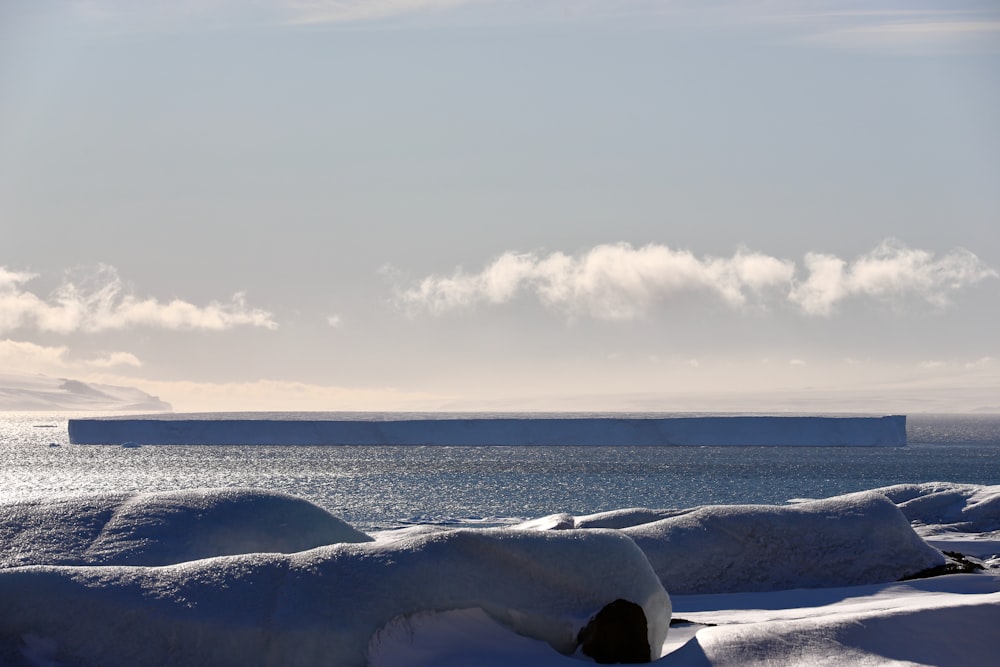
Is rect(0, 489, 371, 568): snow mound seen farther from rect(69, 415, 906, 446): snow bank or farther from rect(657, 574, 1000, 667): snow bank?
rect(69, 415, 906, 446): snow bank

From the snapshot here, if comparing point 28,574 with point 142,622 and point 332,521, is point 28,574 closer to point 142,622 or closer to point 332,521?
point 142,622

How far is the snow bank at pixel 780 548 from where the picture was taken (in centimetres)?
1288

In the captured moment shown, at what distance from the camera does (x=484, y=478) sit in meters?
48.2

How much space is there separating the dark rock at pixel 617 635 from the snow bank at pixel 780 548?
4.77 metres

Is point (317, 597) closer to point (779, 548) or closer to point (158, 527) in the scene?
point (158, 527)

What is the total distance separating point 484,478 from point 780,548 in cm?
3539

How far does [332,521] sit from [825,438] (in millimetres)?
59914

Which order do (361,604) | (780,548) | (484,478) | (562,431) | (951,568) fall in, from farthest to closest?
(562,431), (484,478), (951,568), (780,548), (361,604)

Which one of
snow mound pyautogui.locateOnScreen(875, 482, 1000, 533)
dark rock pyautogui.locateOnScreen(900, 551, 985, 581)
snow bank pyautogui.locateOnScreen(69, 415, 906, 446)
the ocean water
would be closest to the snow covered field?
dark rock pyautogui.locateOnScreen(900, 551, 985, 581)

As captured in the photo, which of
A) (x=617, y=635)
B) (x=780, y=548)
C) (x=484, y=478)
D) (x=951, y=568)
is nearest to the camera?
(x=617, y=635)

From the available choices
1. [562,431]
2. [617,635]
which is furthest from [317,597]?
[562,431]

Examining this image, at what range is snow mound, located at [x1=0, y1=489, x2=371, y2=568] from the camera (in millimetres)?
9484

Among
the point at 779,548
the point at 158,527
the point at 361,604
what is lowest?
the point at 779,548

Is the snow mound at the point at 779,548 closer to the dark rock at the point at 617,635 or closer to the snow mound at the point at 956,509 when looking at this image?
the dark rock at the point at 617,635
